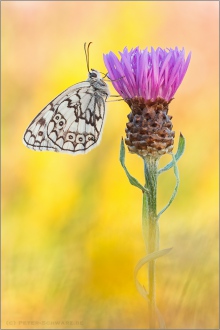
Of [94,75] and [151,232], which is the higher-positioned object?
[94,75]

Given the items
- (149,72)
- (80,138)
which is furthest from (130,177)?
(80,138)

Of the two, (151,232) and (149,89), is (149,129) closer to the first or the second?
(149,89)

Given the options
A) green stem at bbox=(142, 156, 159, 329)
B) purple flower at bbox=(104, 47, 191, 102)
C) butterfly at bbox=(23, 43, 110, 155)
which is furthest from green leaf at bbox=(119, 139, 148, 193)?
butterfly at bbox=(23, 43, 110, 155)

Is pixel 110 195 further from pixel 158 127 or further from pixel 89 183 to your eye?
pixel 158 127

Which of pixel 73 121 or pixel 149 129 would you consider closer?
pixel 149 129

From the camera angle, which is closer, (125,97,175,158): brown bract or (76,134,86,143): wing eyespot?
(125,97,175,158): brown bract

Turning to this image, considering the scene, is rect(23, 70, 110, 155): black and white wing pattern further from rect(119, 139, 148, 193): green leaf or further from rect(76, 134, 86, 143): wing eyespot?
rect(119, 139, 148, 193): green leaf

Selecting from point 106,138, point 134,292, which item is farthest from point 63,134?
point 106,138
